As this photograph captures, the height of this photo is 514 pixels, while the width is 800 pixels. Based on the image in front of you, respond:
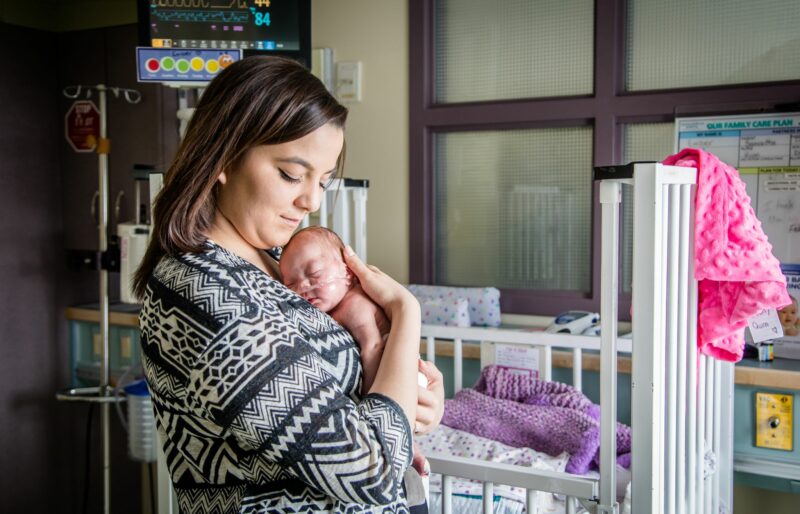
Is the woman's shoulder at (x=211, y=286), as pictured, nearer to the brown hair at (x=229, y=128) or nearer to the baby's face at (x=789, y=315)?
the brown hair at (x=229, y=128)

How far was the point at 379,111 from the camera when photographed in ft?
9.46

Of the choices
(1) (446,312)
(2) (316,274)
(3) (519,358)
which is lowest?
(3) (519,358)

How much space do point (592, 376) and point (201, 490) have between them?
1652 millimetres

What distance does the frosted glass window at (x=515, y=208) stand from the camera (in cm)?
264

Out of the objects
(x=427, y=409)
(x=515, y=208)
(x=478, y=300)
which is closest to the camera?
(x=427, y=409)

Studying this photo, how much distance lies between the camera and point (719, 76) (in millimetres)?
2391

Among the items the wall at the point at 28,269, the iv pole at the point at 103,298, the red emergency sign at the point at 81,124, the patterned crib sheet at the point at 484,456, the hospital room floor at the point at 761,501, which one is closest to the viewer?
the patterned crib sheet at the point at 484,456

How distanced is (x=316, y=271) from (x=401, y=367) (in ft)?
0.88

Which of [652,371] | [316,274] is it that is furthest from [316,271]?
[652,371]

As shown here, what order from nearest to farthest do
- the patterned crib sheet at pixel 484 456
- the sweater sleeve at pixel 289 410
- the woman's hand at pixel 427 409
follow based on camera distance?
the sweater sleeve at pixel 289 410 < the woman's hand at pixel 427 409 < the patterned crib sheet at pixel 484 456

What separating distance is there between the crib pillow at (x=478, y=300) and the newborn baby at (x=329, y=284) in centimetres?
139

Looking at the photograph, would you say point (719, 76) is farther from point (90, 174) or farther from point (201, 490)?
point (90, 174)

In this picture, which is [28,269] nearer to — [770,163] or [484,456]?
[484,456]

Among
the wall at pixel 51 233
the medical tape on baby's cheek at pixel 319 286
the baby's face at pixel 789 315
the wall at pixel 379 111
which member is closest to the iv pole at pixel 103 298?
the wall at pixel 51 233
